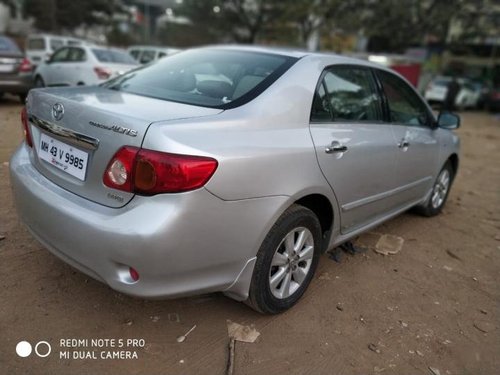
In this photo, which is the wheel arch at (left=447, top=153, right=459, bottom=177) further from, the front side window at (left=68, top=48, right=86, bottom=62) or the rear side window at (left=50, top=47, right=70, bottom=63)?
the rear side window at (left=50, top=47, right=70, bottom=63)

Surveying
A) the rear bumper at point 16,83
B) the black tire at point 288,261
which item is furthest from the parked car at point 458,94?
the black tire at point 288,261

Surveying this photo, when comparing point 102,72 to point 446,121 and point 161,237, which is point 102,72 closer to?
point 446,121

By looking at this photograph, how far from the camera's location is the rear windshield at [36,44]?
14.4m

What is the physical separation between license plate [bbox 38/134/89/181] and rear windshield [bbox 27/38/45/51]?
45.1 ft

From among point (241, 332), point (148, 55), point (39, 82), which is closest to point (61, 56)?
point (39, 82)

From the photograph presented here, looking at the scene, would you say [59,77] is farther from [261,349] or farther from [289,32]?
[289,32]

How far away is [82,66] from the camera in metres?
8.98

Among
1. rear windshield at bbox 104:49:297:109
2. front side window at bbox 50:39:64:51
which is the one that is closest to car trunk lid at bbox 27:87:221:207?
rear windshield at bbox 104:49:297:109

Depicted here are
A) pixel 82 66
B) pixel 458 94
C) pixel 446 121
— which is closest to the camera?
pixel 446 121

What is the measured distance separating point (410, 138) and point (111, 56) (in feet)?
24.9

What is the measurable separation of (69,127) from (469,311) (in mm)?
2765

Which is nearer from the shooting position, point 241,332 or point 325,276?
point 241,332

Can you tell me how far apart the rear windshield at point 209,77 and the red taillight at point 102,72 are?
19.5 feet

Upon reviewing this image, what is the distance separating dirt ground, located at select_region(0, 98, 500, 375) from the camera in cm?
230
